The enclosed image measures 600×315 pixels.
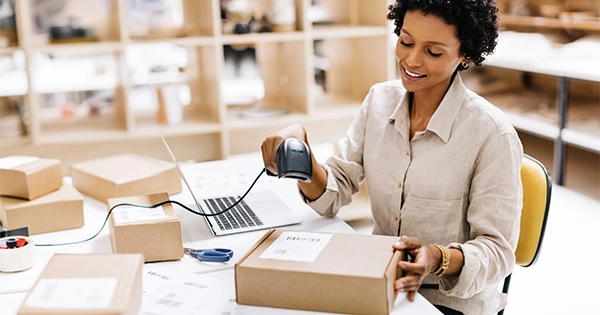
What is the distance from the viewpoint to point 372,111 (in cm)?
173

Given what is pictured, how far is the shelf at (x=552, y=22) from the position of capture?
408 centimetres

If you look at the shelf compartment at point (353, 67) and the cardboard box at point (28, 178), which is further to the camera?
the shelf compartment at point (353, 67)

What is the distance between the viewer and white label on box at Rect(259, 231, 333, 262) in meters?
1.20

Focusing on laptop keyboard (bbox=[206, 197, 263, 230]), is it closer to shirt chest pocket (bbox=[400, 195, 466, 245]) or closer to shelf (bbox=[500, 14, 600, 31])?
shirt chest pocket (bbox=[400, 195, 466, 245])

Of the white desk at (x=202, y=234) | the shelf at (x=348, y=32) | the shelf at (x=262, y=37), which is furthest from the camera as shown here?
the shelf at (x=348, y=32)

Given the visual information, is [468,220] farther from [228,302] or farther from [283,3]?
[283,3]

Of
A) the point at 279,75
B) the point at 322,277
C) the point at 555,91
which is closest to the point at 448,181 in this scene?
the point at 322,277

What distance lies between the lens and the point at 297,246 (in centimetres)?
125

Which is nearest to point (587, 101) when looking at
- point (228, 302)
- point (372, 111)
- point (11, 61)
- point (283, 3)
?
point (283, 3)

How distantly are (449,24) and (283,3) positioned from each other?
1.66 m

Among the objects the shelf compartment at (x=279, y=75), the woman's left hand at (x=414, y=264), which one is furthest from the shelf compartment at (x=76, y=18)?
the woman's left hand at (x=414, y=264)

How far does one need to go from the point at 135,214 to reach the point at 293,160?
1.26 ft

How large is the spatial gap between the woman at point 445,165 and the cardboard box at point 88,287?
50 cm

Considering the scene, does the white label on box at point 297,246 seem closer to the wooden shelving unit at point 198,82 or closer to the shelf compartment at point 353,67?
the wooden shelving unit at point 198,82
